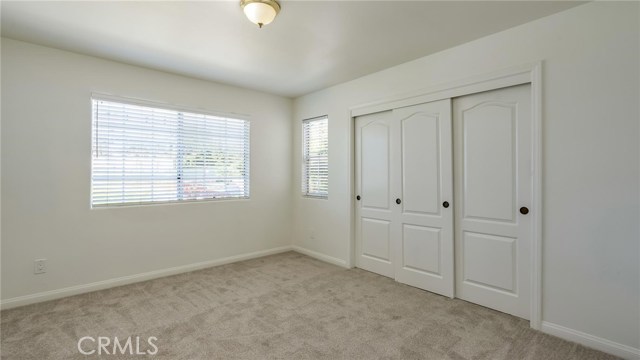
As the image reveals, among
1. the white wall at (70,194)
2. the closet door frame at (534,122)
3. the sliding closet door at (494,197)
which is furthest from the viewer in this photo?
the white wall at (70,194)

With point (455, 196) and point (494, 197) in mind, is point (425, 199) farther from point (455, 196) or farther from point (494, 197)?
point (494, 197)

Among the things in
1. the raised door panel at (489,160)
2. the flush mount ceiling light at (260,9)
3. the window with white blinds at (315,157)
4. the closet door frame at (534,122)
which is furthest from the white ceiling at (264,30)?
the window with white blinds at (315,157)

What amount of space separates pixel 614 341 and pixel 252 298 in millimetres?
2971

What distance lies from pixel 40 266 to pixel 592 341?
16.1ft

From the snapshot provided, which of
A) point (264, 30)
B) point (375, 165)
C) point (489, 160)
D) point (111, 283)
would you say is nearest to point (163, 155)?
point (111, 283)

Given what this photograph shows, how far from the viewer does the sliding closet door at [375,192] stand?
12.2 feet

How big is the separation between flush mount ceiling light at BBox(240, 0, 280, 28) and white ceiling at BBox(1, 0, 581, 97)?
86 millimetres

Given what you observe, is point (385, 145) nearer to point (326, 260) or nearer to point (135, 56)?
point (326, 260)

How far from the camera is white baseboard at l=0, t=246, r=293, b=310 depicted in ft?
9.53

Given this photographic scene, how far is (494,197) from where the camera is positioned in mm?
2814

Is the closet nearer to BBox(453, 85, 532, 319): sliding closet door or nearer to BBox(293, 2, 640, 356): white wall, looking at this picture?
BBox(453, 85, 532, 319): sliding closet door

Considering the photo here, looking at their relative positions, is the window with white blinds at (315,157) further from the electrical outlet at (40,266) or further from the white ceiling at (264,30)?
the electrical outlet at (40,266)

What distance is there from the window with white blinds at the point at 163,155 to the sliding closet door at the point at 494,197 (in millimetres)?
3023

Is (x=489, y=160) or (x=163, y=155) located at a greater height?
(x=163, y=155)
